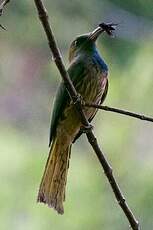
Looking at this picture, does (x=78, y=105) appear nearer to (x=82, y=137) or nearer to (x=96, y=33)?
(x=96, y=33)

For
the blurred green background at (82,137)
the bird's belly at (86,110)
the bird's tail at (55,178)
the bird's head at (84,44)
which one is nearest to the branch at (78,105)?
the bird's tail at (55,178)

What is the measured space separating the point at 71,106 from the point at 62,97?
0.10 feet

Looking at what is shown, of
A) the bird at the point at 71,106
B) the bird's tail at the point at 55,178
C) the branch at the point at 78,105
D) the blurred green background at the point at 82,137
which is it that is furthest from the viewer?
the blurred green background at the point at 82,137

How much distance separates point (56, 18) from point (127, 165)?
987 mm

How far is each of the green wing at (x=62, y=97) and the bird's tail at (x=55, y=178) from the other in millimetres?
38

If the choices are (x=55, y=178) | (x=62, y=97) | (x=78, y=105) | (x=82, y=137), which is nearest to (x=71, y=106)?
(x=62, y=97)

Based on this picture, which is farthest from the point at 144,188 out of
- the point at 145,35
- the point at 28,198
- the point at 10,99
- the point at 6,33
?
the point at 6,33

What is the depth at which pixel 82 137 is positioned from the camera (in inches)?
148

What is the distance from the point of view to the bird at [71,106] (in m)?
1.88

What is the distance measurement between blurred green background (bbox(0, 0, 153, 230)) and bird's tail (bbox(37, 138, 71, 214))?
3.89ft

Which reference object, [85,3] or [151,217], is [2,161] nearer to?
[151,217]

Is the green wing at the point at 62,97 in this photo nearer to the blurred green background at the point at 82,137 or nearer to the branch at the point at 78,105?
the branch at the point at 78,105

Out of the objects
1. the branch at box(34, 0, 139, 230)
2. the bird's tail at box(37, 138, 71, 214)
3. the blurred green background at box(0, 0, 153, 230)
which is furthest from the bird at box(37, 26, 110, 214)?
the blurred green background at box(0, 0, 153, 230)

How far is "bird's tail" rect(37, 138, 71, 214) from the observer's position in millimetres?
1766
